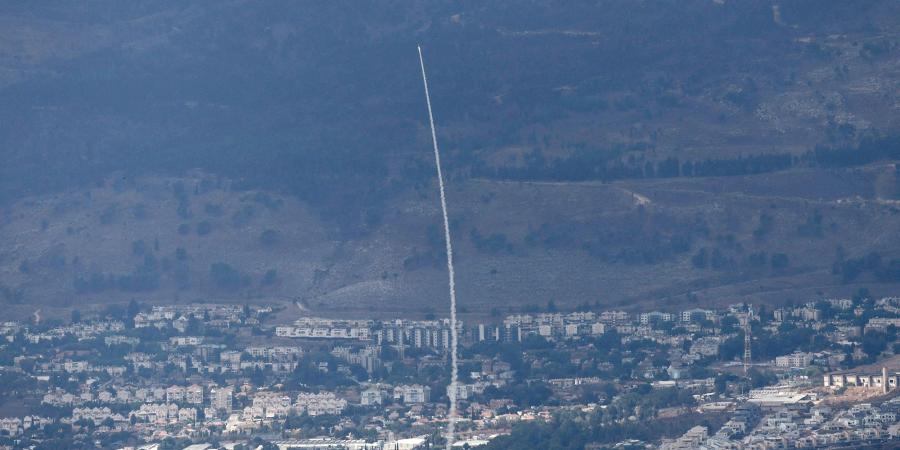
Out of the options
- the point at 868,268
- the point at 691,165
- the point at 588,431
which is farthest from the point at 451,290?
the point at 588,431

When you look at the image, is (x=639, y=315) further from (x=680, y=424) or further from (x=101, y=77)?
(x=101, y=77)

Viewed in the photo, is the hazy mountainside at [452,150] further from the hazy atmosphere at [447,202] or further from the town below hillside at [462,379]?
the town below hillside at [462,379]

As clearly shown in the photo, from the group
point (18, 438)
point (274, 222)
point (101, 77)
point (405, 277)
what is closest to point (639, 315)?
point (405, 277)

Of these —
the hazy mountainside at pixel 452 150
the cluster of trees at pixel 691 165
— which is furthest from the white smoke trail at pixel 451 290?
the cluster of trees at pixel 691 165

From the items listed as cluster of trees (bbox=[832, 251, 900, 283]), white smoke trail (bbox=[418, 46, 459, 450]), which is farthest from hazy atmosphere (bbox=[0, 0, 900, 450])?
white smoke trail (bbox=[418, 46, 459, 450])

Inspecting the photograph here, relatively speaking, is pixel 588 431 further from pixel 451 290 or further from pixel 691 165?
pixel 691 165

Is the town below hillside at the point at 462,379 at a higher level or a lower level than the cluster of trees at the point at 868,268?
lower
